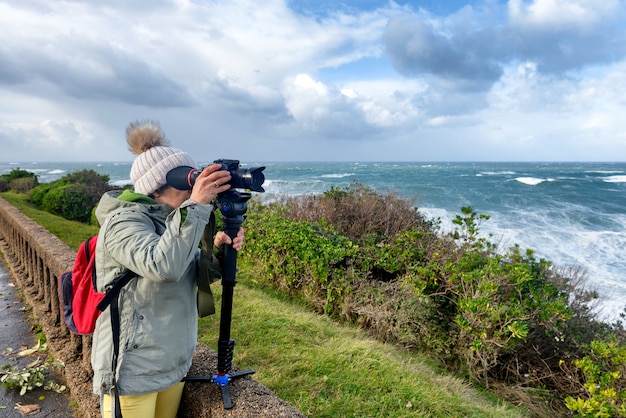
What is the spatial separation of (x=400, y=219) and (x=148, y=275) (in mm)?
5948

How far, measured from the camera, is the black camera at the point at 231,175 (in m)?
1.67

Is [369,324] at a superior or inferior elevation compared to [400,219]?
inferior

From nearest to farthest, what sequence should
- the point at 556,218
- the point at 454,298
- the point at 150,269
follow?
1. the point at 150,269
2. the point at 454,298
3. the point at 556,218

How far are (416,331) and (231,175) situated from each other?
11.4 ft

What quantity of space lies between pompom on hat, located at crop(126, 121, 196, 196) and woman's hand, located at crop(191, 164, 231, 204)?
244 millimetres

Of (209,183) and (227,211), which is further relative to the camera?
(227,211)

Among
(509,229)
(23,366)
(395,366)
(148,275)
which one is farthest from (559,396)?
(509,229)

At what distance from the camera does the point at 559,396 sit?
12.9 ft

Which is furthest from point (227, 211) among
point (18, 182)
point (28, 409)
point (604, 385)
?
point (18, 182)

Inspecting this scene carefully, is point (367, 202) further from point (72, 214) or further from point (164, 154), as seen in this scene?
point (72, 214)

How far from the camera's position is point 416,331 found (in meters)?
4.43

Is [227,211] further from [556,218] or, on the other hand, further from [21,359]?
[556,218]

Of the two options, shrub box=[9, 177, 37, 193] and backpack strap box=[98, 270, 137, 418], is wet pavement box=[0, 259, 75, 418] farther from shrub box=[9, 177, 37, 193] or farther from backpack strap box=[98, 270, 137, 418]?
shrub box=[9, 177, 37, 193]

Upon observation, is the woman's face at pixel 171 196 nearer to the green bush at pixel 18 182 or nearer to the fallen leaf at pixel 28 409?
the fallen leaf at pixel 28 409
